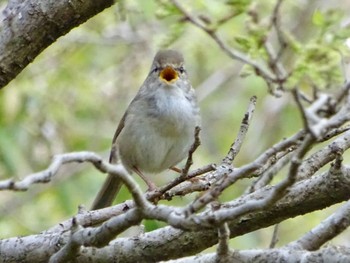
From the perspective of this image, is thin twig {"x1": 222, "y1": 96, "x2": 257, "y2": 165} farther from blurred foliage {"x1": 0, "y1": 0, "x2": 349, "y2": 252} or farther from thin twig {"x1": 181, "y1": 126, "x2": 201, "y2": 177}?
blurred foliage {"x1": 0, "y1": 0, "x2": 349, "y2": 252}

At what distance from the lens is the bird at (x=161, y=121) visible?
5.36 m

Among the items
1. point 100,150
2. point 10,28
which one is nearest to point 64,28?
point 10,28

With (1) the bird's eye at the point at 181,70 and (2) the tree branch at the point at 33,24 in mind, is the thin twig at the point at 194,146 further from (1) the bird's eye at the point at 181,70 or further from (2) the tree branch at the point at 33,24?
(1) the bird's eye at the point at 181,70

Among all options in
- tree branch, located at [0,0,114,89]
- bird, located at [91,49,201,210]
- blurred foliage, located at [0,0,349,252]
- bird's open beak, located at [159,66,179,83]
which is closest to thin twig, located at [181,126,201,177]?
tree branch, located at [0,0,114,89]

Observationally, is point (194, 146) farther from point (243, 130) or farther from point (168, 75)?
point (168, 75)

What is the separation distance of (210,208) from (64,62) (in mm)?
4933

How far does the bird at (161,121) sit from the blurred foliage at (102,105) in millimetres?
190

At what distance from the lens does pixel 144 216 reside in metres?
2.57

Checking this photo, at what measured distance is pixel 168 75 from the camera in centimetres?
550

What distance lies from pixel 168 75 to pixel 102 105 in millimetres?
2302

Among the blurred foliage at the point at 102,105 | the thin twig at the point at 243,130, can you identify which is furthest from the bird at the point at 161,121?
the thin twig at the point at 243,130

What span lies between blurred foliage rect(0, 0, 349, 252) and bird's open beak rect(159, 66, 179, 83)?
6.2 inches

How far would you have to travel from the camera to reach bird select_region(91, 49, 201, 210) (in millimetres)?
5363

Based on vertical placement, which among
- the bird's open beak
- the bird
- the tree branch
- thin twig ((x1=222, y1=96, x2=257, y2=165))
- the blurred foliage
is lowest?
thin twig ((x1=222, y1=96, x2=257, y2=165))
